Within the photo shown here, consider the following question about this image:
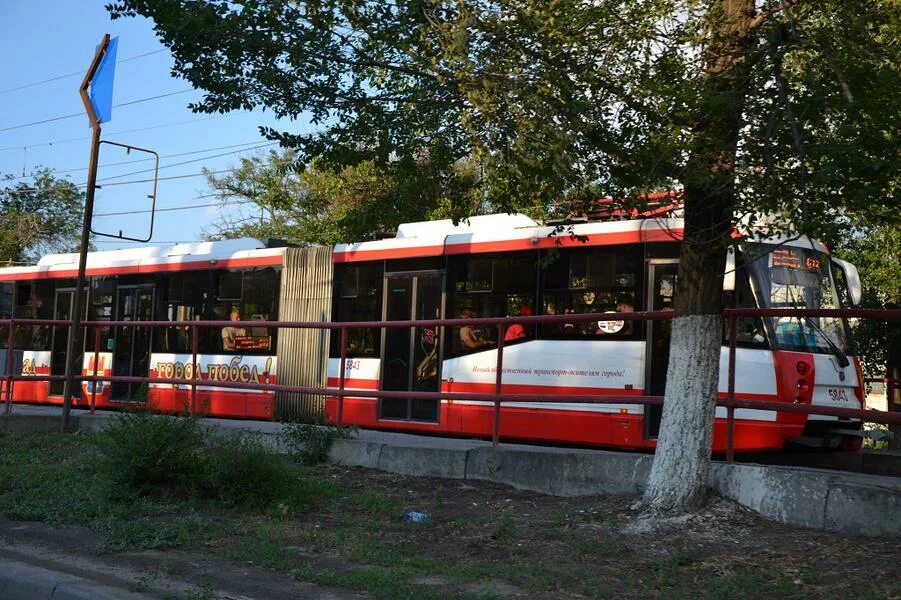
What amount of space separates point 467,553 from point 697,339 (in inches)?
88.4

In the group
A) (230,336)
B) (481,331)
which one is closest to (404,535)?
(481,331)

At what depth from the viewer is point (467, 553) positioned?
6.77 m

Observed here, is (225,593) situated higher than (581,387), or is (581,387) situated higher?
(581,387)

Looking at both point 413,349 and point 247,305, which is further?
point 247,305

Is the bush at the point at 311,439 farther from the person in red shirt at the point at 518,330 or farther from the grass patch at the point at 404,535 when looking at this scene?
the person in red shirt at the point at 518,330

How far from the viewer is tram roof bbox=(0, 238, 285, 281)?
55.8 ft

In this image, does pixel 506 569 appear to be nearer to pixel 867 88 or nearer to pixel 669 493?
pixel 669 493

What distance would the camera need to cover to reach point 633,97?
746 centimetres

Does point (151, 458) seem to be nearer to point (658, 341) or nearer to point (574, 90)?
point (574, 90)

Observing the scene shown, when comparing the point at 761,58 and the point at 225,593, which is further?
the point at 761,58

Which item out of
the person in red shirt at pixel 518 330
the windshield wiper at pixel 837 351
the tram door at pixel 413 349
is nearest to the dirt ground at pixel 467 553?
the person in red shirt at pixel 518 330

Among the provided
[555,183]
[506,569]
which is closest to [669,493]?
[506,569]

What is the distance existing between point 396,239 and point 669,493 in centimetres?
863

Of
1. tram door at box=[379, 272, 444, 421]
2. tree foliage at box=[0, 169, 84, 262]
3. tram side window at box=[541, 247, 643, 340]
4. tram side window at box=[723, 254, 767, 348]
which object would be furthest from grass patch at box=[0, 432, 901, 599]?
tree foliage at box=[0, 169, 84, 262]
